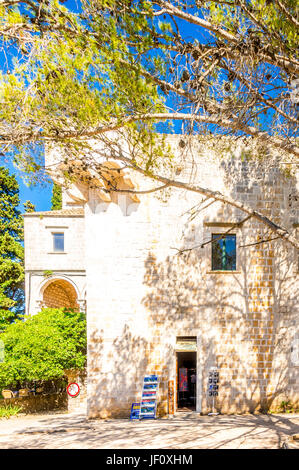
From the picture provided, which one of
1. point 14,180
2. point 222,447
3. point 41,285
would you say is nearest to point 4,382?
point 41,285

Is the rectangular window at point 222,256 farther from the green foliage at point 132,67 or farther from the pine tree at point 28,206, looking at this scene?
the pine tree at point 28,206

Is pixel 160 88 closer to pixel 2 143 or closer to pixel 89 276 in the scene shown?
pixel 2 143

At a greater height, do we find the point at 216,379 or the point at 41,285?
the point at 41,285

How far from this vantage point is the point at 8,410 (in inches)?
436

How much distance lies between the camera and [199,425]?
768 centimetres

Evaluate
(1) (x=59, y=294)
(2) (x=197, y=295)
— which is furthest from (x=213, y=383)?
(1) (x=59, y=294)

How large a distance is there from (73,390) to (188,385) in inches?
165

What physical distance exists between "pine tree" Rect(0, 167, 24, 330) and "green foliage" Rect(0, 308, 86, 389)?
35.7ft

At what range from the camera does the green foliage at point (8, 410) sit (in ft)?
35.5

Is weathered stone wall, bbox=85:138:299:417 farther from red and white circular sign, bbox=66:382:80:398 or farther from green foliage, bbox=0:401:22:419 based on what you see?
green foliage, bbox=0:401:22:419

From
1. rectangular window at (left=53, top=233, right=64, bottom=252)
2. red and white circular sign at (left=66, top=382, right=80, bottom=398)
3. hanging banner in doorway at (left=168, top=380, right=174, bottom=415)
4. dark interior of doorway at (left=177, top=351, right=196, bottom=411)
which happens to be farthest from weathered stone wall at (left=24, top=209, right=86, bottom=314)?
hanging banner in doorway at (left=168, top=380, right=174, bottom=415)

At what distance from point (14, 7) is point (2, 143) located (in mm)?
1870

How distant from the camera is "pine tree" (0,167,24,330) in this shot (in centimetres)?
2309

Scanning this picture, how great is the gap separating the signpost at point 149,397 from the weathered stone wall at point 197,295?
0.19 metres
